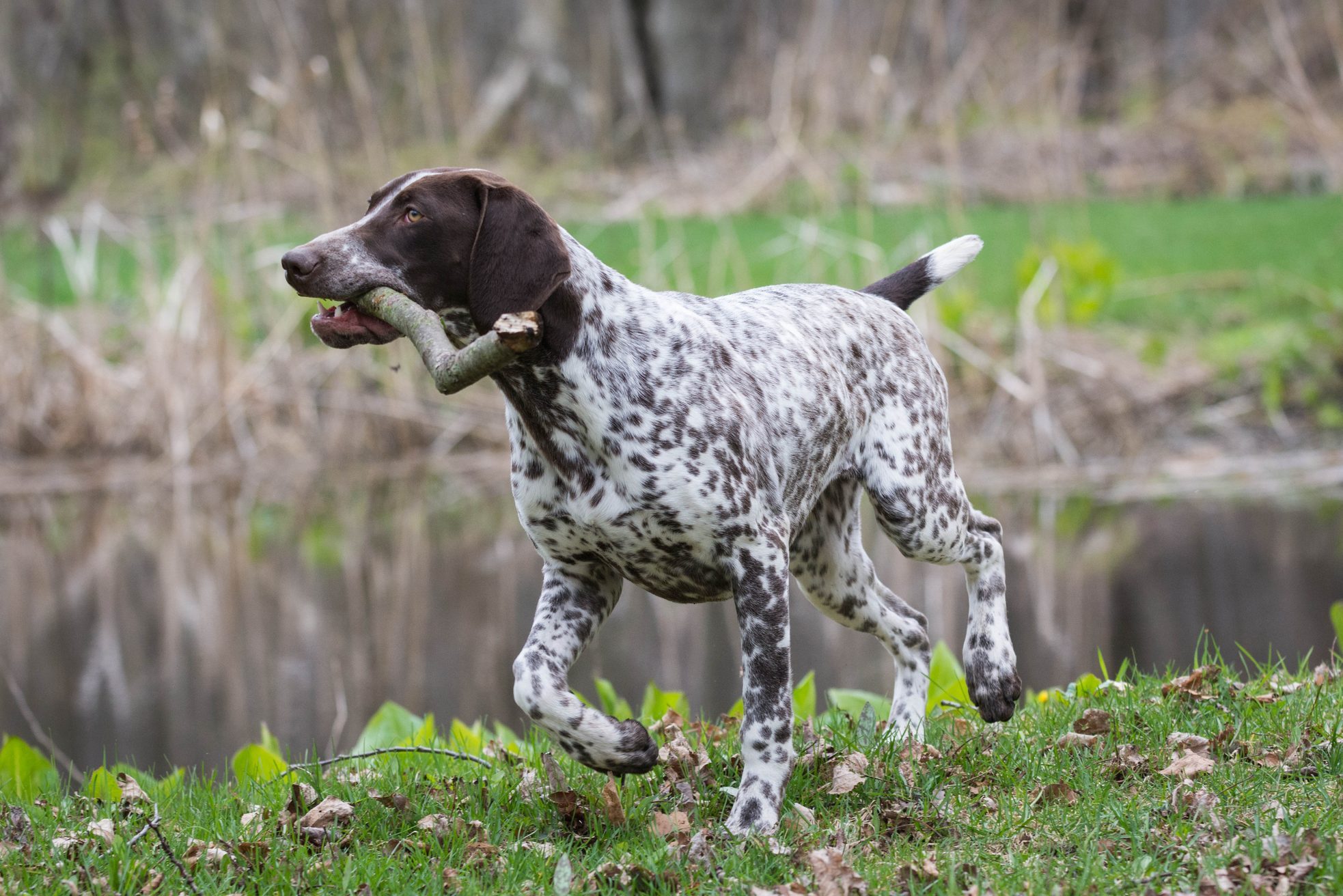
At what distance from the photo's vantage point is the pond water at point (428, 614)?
22.7 feet

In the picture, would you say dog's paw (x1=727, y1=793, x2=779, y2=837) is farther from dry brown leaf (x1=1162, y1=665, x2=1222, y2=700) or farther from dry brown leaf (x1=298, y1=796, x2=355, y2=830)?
dry brown leaf (x1=1162, y1=665, x2=1222, y2=700)

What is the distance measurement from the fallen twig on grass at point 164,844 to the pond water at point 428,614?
1.85m

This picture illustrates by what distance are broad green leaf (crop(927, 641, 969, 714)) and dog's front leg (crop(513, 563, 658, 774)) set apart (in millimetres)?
1693

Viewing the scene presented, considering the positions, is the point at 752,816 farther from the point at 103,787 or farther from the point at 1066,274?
the point at 1066,274

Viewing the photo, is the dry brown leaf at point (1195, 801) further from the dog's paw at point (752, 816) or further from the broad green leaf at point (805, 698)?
the broad green leaf at point (805, 698)

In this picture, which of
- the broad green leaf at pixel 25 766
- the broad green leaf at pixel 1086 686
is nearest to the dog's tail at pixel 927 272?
the broad green leaf at pixel 1086 686

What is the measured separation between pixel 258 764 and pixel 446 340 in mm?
1966

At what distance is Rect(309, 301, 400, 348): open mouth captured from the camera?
153 inches

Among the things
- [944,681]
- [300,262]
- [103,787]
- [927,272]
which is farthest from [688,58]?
[300,262]

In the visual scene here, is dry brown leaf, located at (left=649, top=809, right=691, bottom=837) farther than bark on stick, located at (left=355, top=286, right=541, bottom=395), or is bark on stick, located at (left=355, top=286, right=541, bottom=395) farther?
dry brown leaf, located at (left=649, top=809, right=691, bottom=837)

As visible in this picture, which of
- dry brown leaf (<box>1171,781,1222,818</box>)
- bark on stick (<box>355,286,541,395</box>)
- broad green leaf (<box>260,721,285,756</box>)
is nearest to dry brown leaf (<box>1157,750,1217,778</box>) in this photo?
dry brown leaf (<box>1171,781,1222,818</box>)

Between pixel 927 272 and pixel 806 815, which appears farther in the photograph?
pixel 927 272

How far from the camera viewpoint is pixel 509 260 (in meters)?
3.85

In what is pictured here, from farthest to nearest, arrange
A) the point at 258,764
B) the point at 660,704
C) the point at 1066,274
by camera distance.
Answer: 1. the point at 1066,274
2. the point at 660,704
3. the point at 258,764
